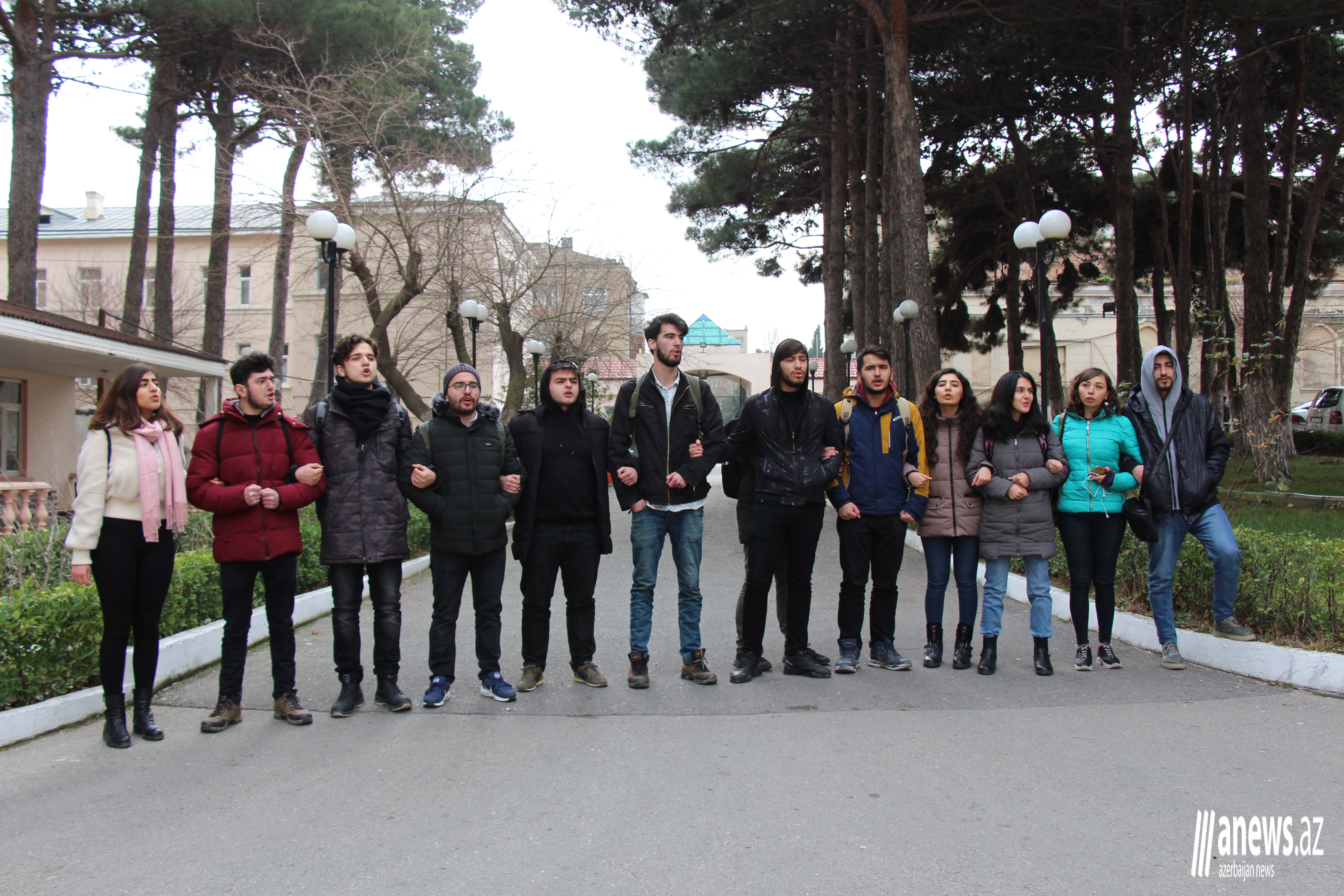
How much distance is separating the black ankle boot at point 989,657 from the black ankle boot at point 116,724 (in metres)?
4.77

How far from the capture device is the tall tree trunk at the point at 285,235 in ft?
57.8

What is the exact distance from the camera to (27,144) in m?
15.9

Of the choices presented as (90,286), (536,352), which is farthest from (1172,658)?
(90,286)

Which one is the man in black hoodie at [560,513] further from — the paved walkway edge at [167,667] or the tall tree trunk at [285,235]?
the tall tree trunk at [285,235]

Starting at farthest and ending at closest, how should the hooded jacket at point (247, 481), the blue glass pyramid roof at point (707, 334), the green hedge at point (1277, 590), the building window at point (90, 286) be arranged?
the blue glass pyramid roof at point (707, 334)
the building window at point (90, 286)
the green hedge at point (1277, 590)
the hooded jacket at point (247, 481)

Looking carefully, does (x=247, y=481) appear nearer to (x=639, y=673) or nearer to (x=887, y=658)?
(x=639, y=673)

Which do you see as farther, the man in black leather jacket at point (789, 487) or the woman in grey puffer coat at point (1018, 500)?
the woman in grey puffer coat at point (1018, 500)

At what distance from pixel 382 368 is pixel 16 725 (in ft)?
38.9

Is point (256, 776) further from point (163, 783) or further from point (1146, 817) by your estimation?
point (1146, 817)

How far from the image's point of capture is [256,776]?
418 cm

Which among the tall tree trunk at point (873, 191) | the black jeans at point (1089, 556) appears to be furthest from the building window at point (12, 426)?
the black jeans at point (1089, 556)

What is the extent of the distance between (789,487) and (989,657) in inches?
66.7

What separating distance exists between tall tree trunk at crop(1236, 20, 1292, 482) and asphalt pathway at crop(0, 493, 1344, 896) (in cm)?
1260

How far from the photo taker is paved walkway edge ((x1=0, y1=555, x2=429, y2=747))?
4.72 meters
